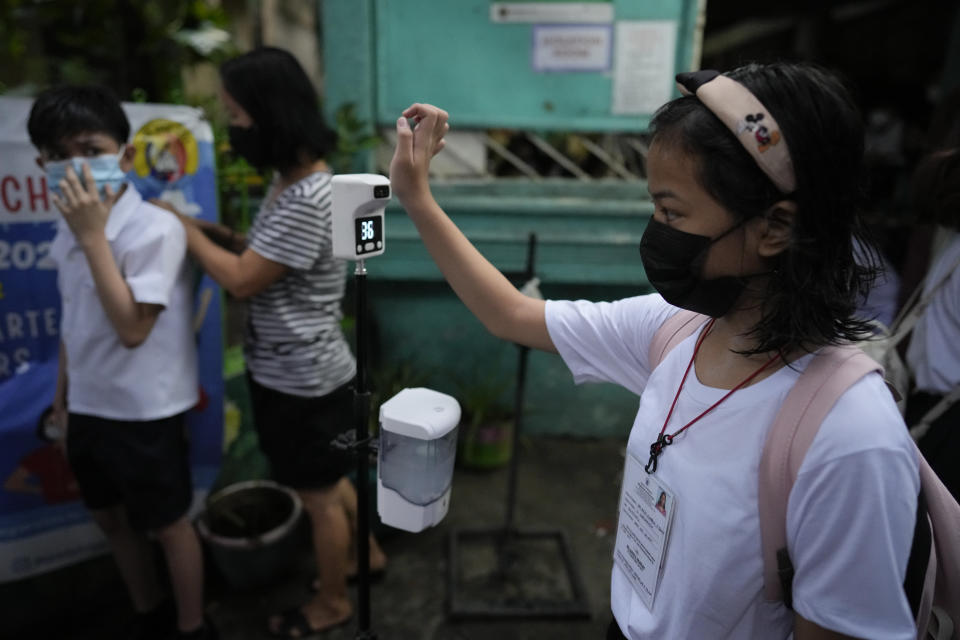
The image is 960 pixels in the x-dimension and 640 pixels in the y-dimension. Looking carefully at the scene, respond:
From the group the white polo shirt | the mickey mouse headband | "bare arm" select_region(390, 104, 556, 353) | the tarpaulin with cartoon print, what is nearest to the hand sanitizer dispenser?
"bare arm" select_region(390, 104, 556, 353)

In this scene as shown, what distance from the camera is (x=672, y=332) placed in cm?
121

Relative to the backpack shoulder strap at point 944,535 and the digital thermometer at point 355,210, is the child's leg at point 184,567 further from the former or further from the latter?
the backpack shoulder strap at point 944,535

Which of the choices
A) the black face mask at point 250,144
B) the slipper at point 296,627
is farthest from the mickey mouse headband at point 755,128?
the slipper at point 296,627

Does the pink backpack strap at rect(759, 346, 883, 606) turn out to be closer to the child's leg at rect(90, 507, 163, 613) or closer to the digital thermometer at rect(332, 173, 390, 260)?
the digital thermometer at rect(332, 173, 390, 260)

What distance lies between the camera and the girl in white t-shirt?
2.66 feet

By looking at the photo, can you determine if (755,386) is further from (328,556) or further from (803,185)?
(328,556)

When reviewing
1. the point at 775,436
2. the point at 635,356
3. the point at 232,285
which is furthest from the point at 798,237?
the point at 232,285

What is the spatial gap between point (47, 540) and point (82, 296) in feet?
3.17

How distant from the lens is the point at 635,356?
1299mm

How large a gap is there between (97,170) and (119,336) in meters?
0.46

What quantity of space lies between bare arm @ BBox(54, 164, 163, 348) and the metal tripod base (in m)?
1.60

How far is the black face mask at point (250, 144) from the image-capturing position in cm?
194

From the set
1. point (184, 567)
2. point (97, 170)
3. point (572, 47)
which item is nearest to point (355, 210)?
point (97, 170)

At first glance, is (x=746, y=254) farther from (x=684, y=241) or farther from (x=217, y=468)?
(x=217, y=468)
